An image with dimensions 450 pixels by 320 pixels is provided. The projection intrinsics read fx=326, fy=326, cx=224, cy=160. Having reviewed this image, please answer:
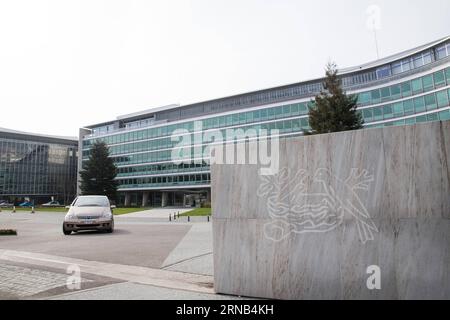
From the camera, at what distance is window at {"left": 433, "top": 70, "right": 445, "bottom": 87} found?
40375mm

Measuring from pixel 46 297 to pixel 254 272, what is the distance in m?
3.00

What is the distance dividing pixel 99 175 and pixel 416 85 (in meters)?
51.2

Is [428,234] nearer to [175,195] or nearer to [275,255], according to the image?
[275,255]

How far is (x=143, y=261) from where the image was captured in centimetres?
776

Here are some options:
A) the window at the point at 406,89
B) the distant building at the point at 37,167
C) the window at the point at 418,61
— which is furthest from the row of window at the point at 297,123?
the distant building at the point at 37,167

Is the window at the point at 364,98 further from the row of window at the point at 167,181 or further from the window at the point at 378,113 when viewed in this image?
the row of window at the point at 167,181

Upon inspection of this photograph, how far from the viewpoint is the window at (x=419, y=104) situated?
4272 centimetres

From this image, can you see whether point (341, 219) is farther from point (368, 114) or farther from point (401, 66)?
point (401, 66)

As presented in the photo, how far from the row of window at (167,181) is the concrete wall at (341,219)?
177ft

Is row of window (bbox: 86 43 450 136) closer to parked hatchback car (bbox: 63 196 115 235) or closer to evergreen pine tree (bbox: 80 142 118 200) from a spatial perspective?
evergreen pine tree (bbox: 80 142 118 200)

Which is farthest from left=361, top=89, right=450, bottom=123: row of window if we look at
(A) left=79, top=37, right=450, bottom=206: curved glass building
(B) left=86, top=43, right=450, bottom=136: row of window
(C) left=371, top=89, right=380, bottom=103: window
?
(B) left=86, top=43, right=450, bottom=136: row of window

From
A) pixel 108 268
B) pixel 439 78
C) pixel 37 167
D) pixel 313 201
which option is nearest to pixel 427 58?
pixel 439 78

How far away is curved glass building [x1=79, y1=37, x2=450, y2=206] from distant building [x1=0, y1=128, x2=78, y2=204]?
16197mm

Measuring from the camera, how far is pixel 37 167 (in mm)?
90188
